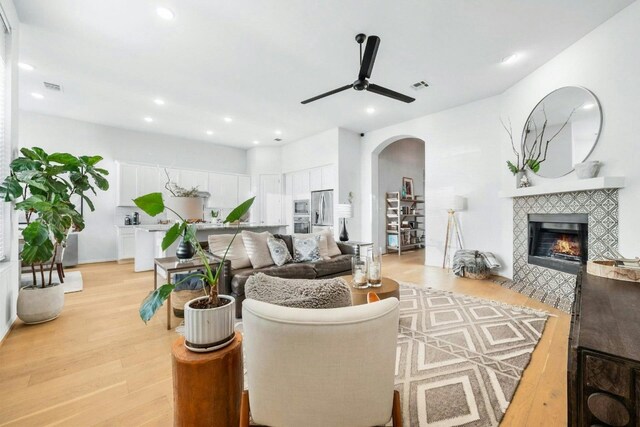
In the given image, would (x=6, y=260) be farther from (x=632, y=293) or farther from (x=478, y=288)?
(x=478, y=288)

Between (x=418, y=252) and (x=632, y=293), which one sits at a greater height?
(x=632, y=293)

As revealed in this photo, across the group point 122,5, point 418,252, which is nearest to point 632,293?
point 122,5

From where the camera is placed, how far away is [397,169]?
298 inches

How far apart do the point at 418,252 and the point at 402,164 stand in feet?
8.42

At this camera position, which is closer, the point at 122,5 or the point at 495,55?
the point at 122,5

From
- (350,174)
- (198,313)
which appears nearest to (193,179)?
(350,174)

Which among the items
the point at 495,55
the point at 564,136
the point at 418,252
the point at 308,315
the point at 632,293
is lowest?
the point at 418,252

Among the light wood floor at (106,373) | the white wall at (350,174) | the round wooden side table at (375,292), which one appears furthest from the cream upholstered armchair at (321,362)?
the white wall at (350,174)

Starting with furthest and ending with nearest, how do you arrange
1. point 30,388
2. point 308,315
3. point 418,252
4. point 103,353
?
1. point 418,252
2. point 103,353
3. point 30,388
4. point 308,315

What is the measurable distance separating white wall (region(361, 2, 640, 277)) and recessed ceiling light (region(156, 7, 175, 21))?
4.52m

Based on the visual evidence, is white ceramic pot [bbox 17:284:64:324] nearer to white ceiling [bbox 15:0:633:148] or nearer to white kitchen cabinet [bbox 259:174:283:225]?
white ceiling [bbox 15:0:633:148]

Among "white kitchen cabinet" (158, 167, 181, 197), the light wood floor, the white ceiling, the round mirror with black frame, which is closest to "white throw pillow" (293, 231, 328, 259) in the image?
the light wood floor

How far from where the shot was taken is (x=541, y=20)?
2781 millimetres

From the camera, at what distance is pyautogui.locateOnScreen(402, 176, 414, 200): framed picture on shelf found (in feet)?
Answer: 25.2
